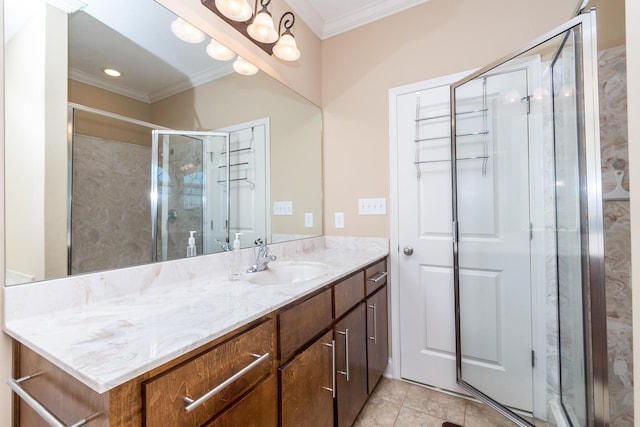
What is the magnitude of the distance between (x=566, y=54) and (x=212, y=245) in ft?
6.40

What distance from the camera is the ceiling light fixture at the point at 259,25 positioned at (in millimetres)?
1314

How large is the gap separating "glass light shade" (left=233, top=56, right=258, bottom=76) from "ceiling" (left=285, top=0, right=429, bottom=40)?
69 cm

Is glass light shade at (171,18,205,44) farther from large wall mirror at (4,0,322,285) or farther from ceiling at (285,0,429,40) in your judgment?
ceiling at (285,0,429,40)

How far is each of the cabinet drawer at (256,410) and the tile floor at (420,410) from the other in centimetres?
91

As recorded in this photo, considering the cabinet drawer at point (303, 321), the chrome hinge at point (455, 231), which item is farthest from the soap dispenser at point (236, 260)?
the chrome hinge at point (455, 231)

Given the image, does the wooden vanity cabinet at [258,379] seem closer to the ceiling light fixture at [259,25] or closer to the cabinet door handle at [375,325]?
the cabinet door handle at [375,325]

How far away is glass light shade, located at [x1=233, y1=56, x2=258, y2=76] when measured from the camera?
1493mm

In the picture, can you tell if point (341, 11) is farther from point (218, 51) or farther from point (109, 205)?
point (109, 205)

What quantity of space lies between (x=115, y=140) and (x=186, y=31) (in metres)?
0.63

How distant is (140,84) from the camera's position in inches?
42.1

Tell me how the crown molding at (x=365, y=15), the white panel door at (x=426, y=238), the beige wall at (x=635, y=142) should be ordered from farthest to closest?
1. the crown molding at (x=365, y=15)
2. the white panel door at (x=426, y=238)
3. the beige wall at (x=635, y=142)

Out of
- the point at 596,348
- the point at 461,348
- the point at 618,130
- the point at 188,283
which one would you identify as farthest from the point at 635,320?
the point at 188,283

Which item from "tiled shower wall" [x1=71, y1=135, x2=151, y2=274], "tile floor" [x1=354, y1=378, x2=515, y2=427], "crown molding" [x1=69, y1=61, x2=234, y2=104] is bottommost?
"tile floor" [x1=354, y1=378, x2=515, y2=427]

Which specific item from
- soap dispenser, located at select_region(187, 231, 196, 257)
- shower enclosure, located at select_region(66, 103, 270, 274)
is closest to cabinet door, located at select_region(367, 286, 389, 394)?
shower enclosure, located at select_region(66, 103, 270, 274)
